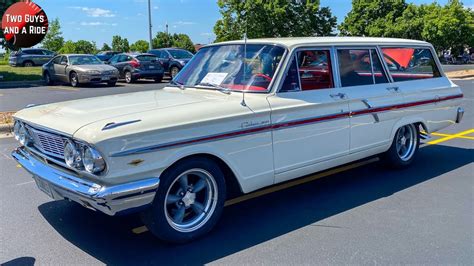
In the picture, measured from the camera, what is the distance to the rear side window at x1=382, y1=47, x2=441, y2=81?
574 cm

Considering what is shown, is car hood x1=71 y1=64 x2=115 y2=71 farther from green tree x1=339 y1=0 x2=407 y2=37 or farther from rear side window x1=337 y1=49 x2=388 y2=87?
green tree x1=339 y1=0 x2=407 y2=37

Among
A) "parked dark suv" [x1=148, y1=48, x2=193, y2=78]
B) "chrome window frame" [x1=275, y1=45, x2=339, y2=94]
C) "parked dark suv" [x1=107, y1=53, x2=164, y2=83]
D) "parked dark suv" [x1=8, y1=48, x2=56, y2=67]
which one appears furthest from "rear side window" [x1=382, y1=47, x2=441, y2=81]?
"parked dark suv" [x1=8, y1=48, x2=56, y2=67]

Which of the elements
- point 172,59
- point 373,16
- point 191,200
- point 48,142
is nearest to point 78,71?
point 172,59

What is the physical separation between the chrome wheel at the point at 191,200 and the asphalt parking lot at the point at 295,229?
7.6 inches

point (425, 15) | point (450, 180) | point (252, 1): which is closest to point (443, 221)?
point (450, 180)

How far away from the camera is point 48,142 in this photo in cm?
383

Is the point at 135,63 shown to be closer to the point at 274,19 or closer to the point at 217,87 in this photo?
the point at 217,87

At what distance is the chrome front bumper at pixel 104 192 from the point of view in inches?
128

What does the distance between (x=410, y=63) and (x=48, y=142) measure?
15.5 ft

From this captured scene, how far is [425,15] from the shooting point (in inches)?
2028

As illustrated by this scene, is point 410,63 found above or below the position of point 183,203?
above

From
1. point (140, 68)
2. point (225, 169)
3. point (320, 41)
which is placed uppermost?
point (320, 41)

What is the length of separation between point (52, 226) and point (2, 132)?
554 centimetres

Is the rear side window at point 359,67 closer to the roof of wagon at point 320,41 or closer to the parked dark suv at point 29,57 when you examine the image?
the roof of wagon at point 320,41
